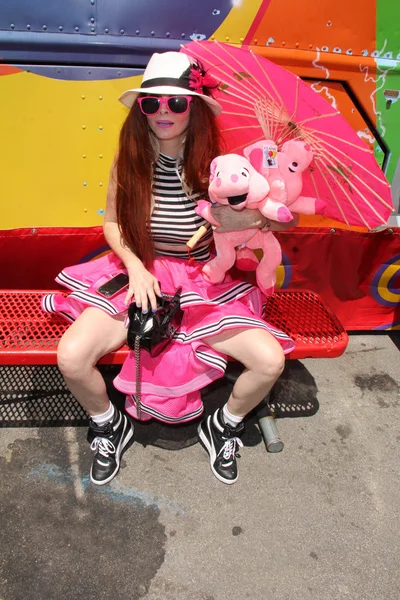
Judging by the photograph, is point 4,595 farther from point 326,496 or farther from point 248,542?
point 326,496

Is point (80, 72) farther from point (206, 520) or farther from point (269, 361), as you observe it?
point (206, 520)

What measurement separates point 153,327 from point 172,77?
95cm

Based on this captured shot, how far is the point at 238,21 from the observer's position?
6.78ft

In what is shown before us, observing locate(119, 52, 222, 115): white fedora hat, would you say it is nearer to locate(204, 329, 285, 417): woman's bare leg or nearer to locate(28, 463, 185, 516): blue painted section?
locate(204, 329, 285, 417): woman's bare leg

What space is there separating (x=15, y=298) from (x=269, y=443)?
148 centimetres

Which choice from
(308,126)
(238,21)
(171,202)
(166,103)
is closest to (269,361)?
(171,202)

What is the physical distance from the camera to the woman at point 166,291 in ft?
5.98

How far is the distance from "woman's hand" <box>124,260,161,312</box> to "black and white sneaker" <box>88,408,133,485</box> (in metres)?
0.60

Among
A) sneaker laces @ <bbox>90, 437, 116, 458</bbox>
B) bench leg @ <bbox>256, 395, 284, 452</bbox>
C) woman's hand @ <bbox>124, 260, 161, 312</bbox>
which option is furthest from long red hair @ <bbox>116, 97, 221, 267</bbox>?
bench leg @ <bbox>256, 395, 284, 452</bbox>

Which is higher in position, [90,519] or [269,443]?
[269,443]

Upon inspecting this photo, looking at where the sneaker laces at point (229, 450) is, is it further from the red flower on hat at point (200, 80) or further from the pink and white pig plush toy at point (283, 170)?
the red flower on hat at point (200, 80)

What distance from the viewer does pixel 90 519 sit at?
190cm

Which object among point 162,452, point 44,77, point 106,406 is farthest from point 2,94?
point 162,452

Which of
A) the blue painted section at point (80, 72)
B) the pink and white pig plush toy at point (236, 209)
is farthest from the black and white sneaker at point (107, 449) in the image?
the blue painted section at point (80, 72)
